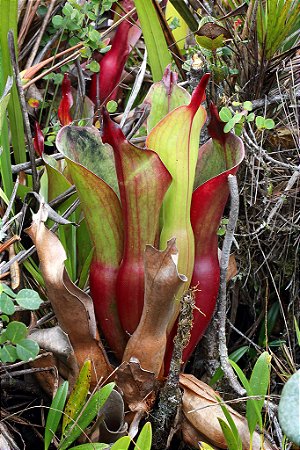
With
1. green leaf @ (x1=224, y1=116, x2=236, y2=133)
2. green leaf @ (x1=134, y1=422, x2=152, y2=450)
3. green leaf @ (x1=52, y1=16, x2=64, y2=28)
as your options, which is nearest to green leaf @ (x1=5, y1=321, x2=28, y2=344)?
green leaf @ (x1=134, y1=422, x2=152, y2=450)

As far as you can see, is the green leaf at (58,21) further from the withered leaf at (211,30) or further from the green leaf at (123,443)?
the green leaf at (123,443)

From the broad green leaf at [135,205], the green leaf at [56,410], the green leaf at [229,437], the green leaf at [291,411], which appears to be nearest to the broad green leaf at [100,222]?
the broad green leaf at [135,205]

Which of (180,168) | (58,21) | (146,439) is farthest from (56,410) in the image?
(58,21)

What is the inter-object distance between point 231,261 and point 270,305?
261mm

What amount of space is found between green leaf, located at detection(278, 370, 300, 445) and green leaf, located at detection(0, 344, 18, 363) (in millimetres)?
402

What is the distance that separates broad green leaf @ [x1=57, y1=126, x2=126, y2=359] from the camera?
94cm

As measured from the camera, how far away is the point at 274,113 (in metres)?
1.25

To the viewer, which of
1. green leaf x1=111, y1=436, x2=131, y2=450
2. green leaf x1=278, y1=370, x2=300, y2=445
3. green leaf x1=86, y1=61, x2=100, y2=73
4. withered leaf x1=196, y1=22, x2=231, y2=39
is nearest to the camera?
green leaf x1=278, y1=370, x2=300, y2=445

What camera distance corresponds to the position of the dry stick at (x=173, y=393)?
895mm

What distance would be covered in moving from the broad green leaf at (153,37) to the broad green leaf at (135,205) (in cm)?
33

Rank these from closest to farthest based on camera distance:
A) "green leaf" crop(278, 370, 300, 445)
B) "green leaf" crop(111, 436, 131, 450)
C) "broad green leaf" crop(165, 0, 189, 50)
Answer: "green leaf" crop(278, 370, 300, 445) < "green leaf" crop(111, 436, 131, 450) < "broad green leaf" crop(165, 0, 189, 50)

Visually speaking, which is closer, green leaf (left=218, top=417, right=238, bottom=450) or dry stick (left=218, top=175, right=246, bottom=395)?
green leaf (left=218, top=417, right=238, bottom=450)

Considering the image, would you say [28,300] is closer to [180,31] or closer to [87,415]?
[87,415]

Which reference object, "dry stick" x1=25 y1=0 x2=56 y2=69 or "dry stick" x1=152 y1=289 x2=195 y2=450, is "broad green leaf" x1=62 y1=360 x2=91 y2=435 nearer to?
"dry stick" x1=152 y1=289 x2=195 y2=450
